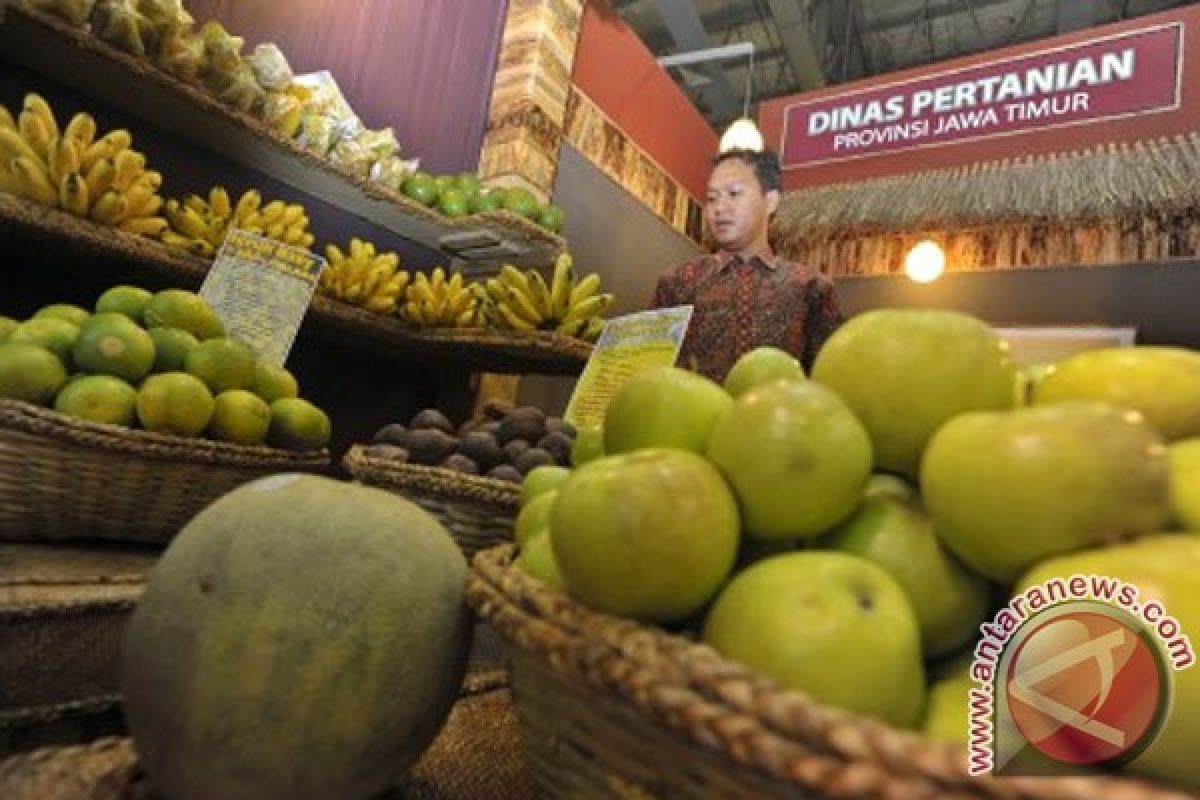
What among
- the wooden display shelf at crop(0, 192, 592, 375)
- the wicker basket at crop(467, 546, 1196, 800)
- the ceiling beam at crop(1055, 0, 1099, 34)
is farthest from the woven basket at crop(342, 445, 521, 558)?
the ceiling beam at crop(1055, 0, 1099, 34)

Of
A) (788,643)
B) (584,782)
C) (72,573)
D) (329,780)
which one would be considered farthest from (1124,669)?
(72,573)

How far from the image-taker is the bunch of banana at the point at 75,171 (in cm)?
168

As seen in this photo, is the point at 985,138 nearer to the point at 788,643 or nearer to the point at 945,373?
the point at 945,373

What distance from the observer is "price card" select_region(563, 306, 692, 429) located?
153 cm

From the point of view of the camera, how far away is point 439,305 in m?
2.68

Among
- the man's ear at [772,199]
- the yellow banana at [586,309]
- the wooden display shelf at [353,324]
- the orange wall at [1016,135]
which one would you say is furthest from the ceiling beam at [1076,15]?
the wooden display shelf at [353,324]

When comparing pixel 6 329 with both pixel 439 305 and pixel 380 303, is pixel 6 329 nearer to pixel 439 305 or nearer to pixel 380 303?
pixel 380 303

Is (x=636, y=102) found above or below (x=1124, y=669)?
above

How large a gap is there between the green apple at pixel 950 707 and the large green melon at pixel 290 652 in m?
0.38

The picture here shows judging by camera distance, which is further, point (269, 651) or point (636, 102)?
point (636, 102)

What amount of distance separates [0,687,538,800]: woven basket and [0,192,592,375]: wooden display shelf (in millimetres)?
1504

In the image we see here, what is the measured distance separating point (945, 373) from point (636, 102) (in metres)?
4.30

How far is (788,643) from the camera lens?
45 centimetres

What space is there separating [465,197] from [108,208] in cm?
122
